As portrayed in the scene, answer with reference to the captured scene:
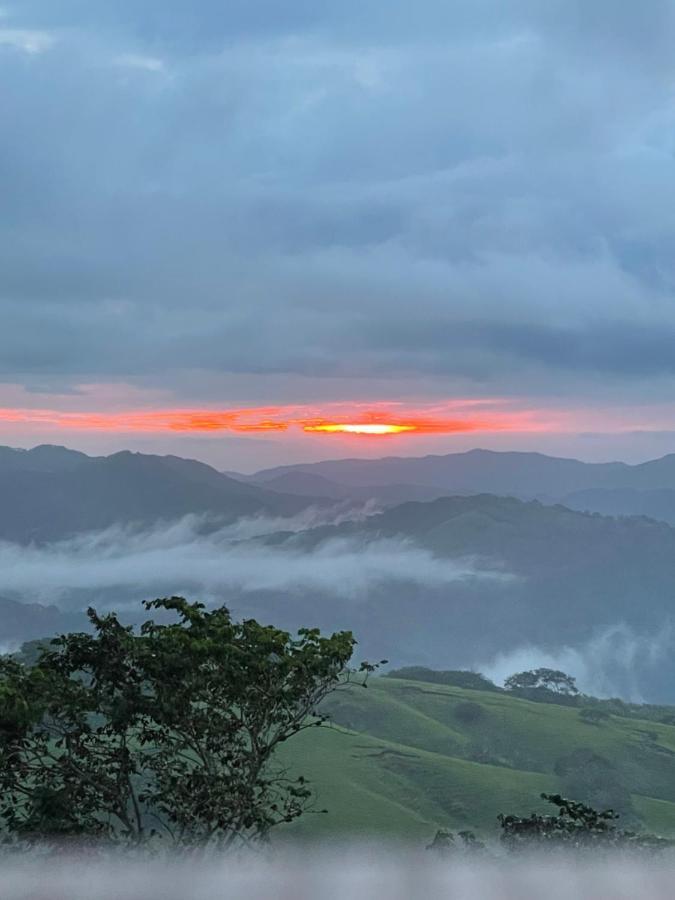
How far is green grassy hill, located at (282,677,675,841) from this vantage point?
85.7 m

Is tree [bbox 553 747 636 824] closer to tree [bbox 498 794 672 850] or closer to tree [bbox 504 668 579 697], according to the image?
tree [bbox 504 668 579 697]

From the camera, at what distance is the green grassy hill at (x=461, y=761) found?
85.7 m

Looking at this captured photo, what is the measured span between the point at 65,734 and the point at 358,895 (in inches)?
215

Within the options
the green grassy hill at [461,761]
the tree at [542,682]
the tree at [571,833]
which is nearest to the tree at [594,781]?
the green grassy hill at [461,761]

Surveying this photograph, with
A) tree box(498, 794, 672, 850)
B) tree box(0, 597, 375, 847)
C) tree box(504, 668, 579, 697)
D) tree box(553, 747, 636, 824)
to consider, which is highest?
tree box(0, 597, 375, 847)

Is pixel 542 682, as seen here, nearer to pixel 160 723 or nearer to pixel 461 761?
pixel 461 761

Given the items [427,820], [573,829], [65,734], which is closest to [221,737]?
[65,734]

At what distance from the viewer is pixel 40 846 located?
1296cm

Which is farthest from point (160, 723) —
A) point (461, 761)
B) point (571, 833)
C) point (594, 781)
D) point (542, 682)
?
point (542, 682)

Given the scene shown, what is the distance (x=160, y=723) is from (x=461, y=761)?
9664cm

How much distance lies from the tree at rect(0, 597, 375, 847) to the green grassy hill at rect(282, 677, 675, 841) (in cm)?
5365

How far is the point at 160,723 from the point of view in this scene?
1466 centimetres

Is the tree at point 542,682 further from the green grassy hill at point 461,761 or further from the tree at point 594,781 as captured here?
the tree at point 594,781

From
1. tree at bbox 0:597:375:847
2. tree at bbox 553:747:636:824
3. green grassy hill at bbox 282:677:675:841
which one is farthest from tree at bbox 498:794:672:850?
tree at bbox 553:747:636:824
